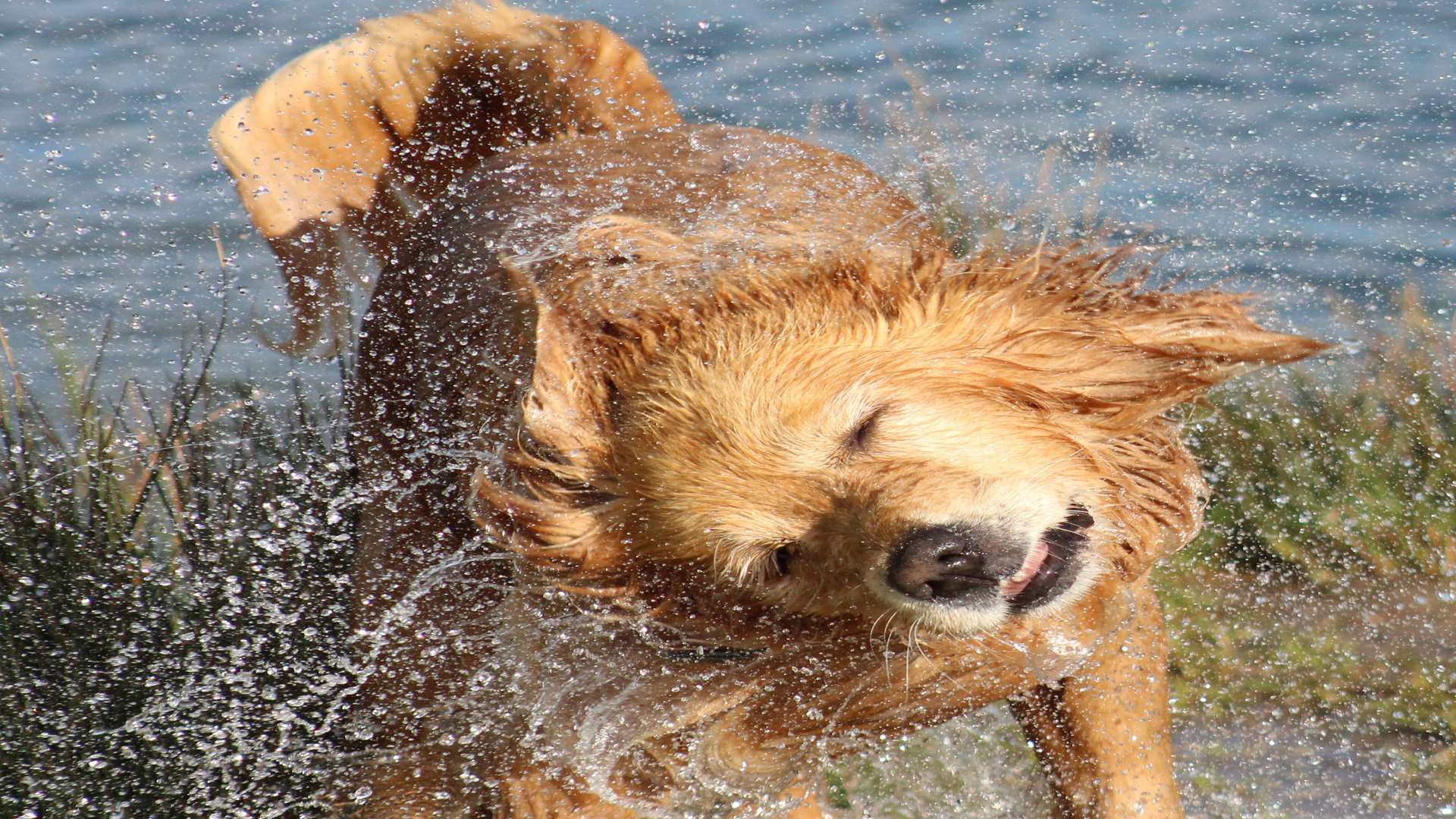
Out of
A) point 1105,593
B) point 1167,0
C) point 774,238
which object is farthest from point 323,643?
point 1167,0

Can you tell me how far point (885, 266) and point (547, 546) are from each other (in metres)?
0.94

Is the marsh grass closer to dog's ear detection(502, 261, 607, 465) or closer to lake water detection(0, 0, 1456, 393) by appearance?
lake water detection(0, 0, 1456, 393)

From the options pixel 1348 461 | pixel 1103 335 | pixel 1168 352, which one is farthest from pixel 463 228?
pixel 1348 461

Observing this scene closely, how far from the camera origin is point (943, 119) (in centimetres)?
609

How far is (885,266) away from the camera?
3135 mm

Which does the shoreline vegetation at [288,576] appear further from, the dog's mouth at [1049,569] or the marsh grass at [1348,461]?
the dog's mouth at [1049,569]

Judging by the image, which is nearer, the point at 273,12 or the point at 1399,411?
the point at 1399,411

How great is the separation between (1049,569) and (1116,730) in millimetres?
735

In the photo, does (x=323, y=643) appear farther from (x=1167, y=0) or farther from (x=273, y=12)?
(x=1167, y=0)

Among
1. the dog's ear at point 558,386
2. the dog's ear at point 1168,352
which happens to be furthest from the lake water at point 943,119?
the dog's ear at point 558,386

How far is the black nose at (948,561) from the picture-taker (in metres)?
2.71

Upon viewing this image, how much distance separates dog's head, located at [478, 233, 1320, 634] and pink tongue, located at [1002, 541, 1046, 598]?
0.4 inches

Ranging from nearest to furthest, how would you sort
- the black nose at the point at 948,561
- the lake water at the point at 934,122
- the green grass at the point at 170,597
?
the black nose at the point at 948,561 < the green grass at the point at 170,597 < the lake water at the point at 934,122

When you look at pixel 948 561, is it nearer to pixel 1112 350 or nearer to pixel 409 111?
pixel 1112 350
